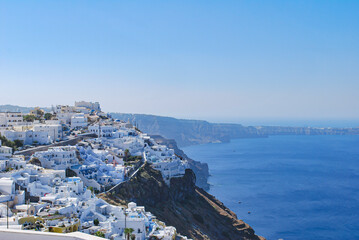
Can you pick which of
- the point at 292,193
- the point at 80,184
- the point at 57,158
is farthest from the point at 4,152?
the point at 292,193

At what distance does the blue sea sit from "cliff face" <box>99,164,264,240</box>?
437 inches

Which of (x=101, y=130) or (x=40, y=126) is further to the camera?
(x=101, y=130)

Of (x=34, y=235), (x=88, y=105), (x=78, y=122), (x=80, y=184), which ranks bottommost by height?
(x=80, y=184)

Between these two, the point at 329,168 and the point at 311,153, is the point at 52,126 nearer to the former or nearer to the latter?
→ the point at 329,168

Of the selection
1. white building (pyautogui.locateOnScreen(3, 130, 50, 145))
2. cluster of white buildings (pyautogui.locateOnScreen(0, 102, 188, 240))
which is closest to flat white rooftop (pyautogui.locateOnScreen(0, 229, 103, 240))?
cluster of white buildings (pyautogui.locateOnScreen(0, 102, 188, 240))

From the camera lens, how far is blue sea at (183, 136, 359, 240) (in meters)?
65.8

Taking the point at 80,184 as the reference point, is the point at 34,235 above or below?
above

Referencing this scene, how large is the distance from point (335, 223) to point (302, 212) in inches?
309

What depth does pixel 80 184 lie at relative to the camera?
109 feet

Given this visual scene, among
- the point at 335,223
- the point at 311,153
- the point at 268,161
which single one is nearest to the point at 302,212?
the point at 335,223

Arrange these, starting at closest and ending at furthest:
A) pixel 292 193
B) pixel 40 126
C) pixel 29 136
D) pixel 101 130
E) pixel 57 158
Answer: pixel 57 158
pixel 29 136
pixel 40 126
pixel 101 130
pixel 292 193

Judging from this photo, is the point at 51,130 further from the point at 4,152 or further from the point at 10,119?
the point at 4,152

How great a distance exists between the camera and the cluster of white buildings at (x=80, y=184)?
2489cm

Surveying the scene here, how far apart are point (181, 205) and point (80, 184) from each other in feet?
71.1
